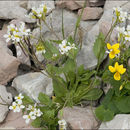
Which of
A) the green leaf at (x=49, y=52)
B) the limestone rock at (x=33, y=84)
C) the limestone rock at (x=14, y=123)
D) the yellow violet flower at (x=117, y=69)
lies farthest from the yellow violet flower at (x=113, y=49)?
the limestone rock at (x=14, y=123)

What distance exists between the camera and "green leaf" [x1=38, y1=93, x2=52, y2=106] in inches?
121

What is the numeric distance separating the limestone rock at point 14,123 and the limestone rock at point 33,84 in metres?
0.35

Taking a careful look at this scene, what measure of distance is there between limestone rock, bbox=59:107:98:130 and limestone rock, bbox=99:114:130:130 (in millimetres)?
153

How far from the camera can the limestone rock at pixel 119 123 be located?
2.68 metres

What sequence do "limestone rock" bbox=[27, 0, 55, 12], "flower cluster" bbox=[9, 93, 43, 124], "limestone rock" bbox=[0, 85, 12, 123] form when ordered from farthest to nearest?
"limestone rock" bbox=[27, 0, 55, 12], "limestone rock" bbox=[0, 85, 12, 123], "flower cluster" bbox=[9, 93, 43, 124]

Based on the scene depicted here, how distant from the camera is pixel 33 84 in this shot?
3.47m

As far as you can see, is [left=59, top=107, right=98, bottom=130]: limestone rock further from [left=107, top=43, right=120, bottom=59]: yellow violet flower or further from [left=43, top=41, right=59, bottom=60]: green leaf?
[left=107, top=43, right=120, bottom=59]: yellow violet flower

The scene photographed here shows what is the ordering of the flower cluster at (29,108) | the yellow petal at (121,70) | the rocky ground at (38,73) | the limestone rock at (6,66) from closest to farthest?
the yellow petal at (121,70), the flower cluster at (29,108), the rocky ground at (38,73), the limestone rock at (6,66)

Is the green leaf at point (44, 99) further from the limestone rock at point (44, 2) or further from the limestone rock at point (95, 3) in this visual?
the limestone rock at point (95, 3)

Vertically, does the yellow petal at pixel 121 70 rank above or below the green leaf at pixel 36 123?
above

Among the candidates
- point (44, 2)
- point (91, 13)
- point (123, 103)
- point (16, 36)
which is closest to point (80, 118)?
point (123, 103)

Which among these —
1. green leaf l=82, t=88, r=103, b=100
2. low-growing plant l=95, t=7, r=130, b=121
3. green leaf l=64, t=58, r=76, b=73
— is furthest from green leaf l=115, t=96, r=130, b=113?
green leaf l=64, t=58, r=76, b=73

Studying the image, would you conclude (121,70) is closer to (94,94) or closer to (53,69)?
(94,94)

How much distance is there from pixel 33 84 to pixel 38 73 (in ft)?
0.76
